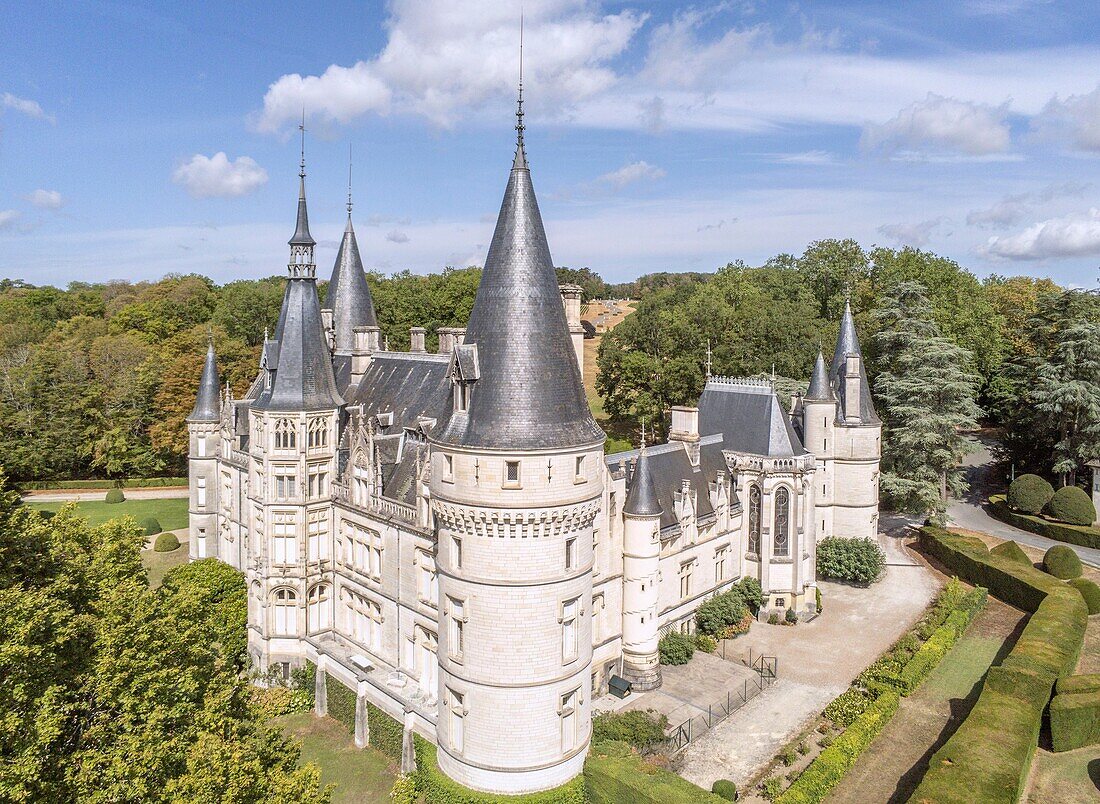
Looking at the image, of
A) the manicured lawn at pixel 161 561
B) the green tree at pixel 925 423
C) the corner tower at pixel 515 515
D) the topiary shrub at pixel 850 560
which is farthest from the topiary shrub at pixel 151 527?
the green tree at pixel 925 423

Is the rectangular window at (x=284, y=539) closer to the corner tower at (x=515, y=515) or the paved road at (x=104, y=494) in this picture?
the corner tower at (x=515, y=515)

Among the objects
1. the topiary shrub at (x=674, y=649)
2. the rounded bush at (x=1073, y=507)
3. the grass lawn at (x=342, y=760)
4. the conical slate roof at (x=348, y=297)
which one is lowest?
the grass lawn at (x=342, y=760)

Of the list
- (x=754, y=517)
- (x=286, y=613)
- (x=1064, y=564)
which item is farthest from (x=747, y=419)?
(x=286, y=613)

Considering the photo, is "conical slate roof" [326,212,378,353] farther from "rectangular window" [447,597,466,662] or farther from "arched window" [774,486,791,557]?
"arched window" [774,486,791,557]

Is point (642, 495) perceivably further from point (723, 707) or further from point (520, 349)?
point (520, 349)

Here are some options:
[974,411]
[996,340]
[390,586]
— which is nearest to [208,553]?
[390,586]

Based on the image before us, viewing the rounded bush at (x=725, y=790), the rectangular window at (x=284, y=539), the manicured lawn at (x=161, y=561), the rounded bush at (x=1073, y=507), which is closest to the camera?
the rounded bush at (x=725, y=790)
